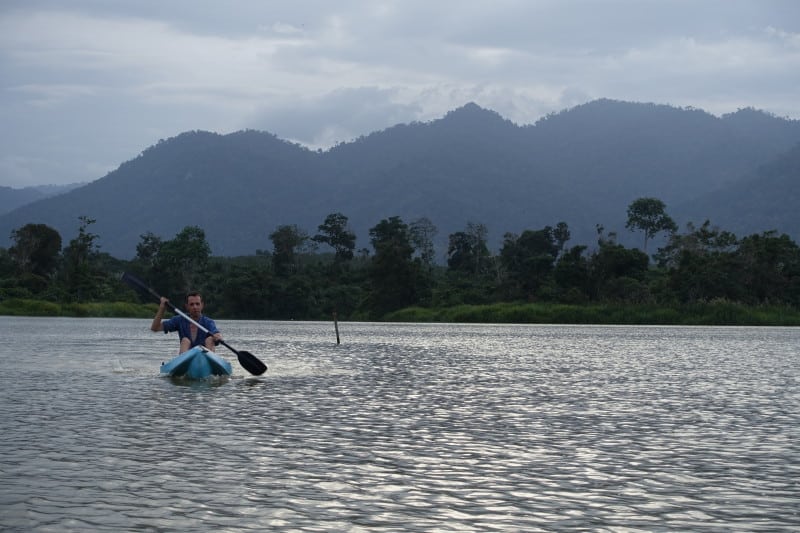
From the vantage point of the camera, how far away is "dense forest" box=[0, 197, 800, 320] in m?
85.5

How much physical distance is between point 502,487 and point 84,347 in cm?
3344

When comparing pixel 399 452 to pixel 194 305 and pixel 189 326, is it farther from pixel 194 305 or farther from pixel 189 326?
pixel 189 326

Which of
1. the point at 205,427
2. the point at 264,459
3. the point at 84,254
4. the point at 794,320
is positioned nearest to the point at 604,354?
the point at 205,427

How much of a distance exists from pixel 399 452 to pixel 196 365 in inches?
513

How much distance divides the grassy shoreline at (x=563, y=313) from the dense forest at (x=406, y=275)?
1.88 meters

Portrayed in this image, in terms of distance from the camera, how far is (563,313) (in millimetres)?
82375

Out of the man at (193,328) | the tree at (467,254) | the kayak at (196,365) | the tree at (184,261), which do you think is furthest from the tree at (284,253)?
the kayak at (196,365)

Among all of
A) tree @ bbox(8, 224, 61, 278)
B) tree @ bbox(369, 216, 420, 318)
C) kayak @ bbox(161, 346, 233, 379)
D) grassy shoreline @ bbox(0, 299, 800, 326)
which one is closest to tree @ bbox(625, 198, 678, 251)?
tree @ bbox(369, 216, 420, 318)

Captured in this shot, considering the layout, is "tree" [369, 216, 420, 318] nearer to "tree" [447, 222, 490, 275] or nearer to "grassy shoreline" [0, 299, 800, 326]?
"grassy shoreline" [0, 299, 800, 326]

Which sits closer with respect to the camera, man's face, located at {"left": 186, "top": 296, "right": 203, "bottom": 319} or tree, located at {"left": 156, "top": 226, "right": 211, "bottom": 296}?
man's face, located at {"left": 186, "top": 296, "right": 203, "bottom": 319}

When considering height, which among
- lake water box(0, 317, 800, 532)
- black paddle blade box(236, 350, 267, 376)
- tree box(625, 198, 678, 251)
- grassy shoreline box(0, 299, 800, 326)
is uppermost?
tree box(625, 198, 678, 251)

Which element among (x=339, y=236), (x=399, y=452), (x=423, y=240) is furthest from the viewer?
(x=423, y=240)

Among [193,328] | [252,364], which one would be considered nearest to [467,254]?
[252,364]

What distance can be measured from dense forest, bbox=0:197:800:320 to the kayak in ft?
196
